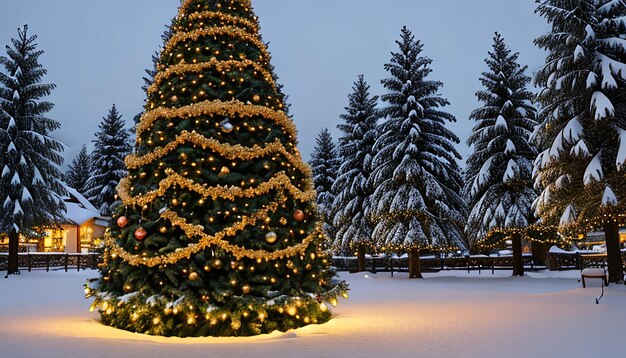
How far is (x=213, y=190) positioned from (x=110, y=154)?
126 feet

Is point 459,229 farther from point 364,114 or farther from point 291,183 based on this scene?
point 291,183

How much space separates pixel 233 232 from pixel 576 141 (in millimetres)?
13910

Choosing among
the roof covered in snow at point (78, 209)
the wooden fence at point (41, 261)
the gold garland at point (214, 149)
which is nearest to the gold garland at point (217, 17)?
the gold garland at point (214, 149)

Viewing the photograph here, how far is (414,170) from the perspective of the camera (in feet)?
86.2

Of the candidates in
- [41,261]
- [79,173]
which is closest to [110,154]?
[41,261]

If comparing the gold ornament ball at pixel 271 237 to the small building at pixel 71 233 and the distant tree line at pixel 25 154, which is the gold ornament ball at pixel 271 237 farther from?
the small building at pixel 71 233

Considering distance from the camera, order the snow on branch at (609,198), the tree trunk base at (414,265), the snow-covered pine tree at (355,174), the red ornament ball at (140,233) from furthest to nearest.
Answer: the snow-covered pine tree at (355,174)
the tree trunk base at (414,265)
the snow on branch at (609,198)
the red ornament ball at (140,233)

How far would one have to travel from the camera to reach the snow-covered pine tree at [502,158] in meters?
25.8

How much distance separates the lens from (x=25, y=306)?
13.1 m

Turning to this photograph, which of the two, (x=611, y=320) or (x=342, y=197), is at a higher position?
(x=342, y=197)

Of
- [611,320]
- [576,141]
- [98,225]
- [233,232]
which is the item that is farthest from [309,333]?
[98,225]

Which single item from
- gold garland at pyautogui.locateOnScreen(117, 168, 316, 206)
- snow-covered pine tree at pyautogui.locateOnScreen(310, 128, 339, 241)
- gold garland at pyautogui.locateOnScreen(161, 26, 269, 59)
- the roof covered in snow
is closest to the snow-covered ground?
gold garland at pyautogui.locateOnScreen(117, 168, 316, 206)

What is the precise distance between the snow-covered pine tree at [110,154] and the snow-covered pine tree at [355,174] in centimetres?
2079

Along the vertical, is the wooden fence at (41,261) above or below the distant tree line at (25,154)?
below
